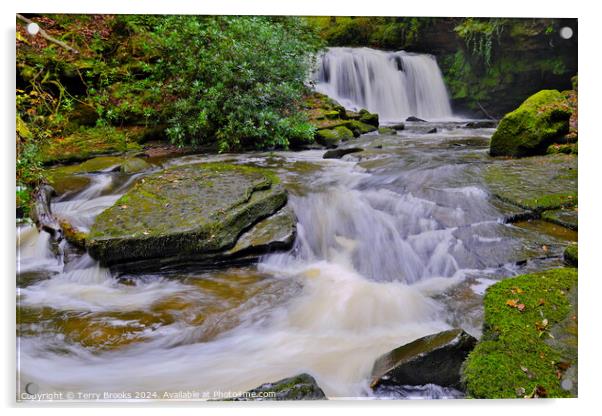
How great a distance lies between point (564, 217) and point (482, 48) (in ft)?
4.67

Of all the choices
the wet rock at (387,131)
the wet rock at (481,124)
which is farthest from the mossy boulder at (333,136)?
the wet rock at (481,124)

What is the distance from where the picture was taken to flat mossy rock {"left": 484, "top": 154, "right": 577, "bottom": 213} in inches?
116

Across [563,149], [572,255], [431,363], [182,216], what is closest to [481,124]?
[563,149]

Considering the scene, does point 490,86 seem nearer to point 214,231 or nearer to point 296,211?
point 296,211

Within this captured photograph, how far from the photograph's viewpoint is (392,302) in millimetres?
2660

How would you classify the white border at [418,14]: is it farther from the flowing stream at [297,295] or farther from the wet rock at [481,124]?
the wet rock at [481,124]

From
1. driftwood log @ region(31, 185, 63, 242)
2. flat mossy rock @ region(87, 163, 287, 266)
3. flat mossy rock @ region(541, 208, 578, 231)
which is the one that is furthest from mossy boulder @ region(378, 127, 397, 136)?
driftwood log @ region(31, 185, 63, 242)

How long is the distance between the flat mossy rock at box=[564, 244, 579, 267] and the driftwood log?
340 centimetres

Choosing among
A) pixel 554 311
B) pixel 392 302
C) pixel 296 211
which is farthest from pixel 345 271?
pixel 554 311

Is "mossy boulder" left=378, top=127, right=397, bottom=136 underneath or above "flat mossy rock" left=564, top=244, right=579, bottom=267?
above

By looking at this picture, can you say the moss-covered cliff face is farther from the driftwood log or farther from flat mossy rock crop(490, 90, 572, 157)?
the driftwood log

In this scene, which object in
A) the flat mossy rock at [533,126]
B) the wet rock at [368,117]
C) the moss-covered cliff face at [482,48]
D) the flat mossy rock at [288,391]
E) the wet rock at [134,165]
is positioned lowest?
the flat mossy rock at [288,391]

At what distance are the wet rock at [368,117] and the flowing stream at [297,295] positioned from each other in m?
1.36

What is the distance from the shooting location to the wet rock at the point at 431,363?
6.81 ft
